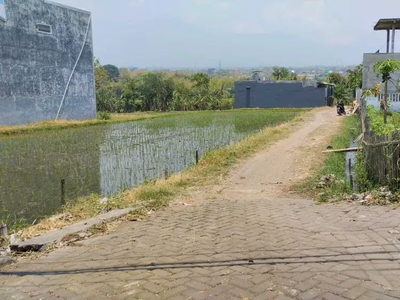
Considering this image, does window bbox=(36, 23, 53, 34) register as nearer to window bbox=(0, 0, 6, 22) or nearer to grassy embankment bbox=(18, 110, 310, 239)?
window bbox=(0, 0, 6, 22)

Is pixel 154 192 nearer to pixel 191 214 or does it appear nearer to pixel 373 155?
pixel 191 214

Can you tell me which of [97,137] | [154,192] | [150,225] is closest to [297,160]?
[154,192]

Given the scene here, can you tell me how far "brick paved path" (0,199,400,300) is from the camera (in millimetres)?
3158

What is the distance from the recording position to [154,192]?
6.76m

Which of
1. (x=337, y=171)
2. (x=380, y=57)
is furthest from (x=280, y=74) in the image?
(x=337, y=171)

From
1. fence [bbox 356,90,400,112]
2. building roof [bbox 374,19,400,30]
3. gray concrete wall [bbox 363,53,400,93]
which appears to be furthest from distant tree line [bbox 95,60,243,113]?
fence [bbox 356,90,400,112]

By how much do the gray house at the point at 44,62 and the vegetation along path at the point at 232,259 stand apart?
69.1 ft

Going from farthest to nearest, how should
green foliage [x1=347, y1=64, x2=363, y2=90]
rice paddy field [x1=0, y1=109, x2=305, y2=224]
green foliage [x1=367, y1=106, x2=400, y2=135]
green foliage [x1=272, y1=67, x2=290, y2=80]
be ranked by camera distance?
green foliage [x1=272, y1=67, x2=290, y2=80], green foliage [x1=347, y1=64, x2=363, y2=90], green foliage [x1=367, y1=106, x2=400, y2=135], rice paddy field [x1=0, y1=109, x2=305, y2=224]

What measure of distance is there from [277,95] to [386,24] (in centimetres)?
1944

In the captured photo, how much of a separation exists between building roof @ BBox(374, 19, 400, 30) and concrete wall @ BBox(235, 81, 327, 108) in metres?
16.7

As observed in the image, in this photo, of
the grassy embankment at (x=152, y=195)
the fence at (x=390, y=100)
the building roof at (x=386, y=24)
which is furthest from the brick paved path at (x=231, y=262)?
the building roof at (x=386, y=24)

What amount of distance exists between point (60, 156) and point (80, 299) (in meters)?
11.2

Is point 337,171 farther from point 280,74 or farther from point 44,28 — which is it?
point 280,74

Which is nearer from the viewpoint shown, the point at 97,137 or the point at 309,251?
the point at 309,251
